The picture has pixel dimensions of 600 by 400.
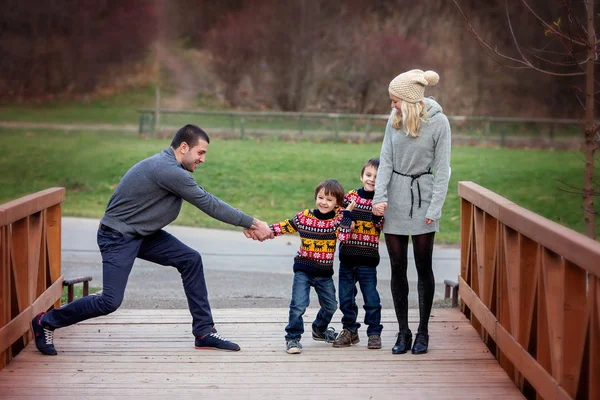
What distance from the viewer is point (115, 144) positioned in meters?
24.5

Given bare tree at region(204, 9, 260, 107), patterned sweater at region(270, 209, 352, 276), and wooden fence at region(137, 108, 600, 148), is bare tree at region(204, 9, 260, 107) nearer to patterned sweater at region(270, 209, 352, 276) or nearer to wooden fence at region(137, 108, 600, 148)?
wooden fence at region(137, 108, 600, 148)

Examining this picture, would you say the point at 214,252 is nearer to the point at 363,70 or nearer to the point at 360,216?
the point at 360,216

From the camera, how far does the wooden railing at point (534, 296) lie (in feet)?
13.3

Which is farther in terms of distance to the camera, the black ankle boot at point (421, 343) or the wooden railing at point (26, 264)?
the black ankle boot at point (421, 343)

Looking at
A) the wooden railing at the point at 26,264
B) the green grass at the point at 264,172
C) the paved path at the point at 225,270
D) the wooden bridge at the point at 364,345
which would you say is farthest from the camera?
the green grass at the point at 264,172

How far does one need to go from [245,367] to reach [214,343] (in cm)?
53

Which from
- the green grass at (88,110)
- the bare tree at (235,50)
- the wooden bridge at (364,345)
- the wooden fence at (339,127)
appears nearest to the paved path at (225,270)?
the wooden bridge at (364,345)

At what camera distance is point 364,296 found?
6383mm

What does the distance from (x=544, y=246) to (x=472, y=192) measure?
218 cm

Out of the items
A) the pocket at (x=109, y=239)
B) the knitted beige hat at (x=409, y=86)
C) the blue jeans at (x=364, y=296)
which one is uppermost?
the knitted beige hat at (x=409, y=86)

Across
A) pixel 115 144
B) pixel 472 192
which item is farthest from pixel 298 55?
pixel 472 192

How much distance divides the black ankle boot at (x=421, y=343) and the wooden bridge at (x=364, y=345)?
0.24 feet

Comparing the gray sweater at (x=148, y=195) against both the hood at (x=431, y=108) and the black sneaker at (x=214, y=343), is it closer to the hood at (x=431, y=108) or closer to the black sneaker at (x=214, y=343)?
the black sneaker at (x=214, y=343)

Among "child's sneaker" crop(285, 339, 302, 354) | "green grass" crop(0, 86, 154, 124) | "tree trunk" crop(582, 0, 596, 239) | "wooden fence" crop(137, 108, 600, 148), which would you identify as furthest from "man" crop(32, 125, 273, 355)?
"green grass" crop(0, 86, 154, 124)
